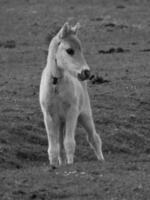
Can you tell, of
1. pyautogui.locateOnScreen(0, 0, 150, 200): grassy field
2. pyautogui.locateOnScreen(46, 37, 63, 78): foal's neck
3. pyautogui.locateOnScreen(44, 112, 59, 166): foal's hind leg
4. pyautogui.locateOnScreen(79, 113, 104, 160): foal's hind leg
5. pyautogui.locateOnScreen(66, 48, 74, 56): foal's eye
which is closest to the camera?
pyautogui.locateOnScreen(0, 0, 150, 200): grassy field

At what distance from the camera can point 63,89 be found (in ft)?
40.8

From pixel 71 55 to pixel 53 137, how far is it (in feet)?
4.98

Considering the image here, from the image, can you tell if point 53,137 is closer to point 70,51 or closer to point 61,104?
point 61,104

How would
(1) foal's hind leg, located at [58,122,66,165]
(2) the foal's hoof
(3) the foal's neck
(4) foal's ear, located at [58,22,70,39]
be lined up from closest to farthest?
(2) the foal's hoof < (4) foal's ear, located at [58,22,70,39] < (3) the foal's neck < (1) foal's hind leg, located at [58,122,66,165]

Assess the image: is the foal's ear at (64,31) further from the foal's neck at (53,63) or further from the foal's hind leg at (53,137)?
the foal's hind leg at (53,137)

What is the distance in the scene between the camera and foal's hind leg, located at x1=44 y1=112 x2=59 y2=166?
12.6m

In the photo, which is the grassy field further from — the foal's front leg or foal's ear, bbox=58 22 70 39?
foal's ear, bbox=58 22 70 39

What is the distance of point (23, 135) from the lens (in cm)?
1636

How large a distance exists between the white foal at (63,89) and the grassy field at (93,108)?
0.52m

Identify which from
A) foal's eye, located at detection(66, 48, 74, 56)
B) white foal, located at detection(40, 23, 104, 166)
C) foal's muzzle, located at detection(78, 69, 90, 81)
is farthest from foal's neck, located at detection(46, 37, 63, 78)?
foal's muzzle, located at detection(78, 69, 90, 81)

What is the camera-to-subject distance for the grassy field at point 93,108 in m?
10.6

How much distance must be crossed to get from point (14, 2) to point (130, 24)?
38.1 ft

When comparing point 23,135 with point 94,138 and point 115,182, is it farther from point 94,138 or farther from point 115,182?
point 115,182

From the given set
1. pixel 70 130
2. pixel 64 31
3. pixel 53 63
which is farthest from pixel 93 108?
pixel 64 31
